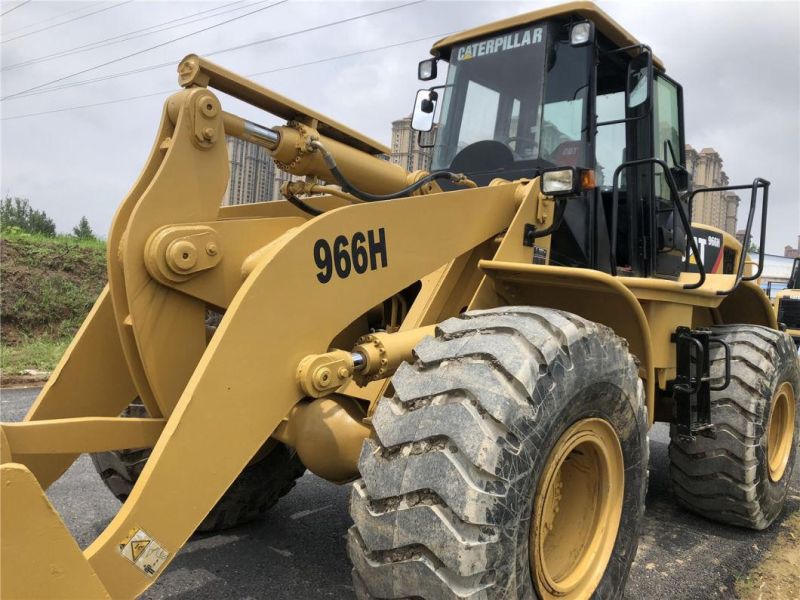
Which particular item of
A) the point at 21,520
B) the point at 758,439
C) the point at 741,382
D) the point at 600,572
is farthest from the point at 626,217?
the point at 21,520

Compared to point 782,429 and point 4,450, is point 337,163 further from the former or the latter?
point 782,429

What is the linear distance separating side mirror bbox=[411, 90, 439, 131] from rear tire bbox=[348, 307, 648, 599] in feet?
7.24

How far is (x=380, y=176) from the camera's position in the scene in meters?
3.09

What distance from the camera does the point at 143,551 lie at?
1.91 m

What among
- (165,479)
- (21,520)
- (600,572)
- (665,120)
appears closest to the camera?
(21,520)

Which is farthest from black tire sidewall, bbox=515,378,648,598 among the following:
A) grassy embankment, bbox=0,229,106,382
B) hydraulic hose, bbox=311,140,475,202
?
grassy embankment, bbox=0,229,106,382

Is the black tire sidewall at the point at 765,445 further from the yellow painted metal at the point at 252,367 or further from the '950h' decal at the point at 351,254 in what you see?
the '950h' decal at the point at 351,254

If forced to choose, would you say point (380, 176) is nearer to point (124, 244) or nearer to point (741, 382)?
point (124, 244)

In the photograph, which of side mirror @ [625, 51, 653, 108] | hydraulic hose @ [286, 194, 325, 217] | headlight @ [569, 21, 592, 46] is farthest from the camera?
side mirror @ [625, 51, 653, 108]

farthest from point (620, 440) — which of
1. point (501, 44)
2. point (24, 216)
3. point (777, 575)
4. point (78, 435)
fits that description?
point (24, 216)

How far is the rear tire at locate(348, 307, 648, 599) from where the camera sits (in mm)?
1939

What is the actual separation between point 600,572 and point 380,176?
6.42ft

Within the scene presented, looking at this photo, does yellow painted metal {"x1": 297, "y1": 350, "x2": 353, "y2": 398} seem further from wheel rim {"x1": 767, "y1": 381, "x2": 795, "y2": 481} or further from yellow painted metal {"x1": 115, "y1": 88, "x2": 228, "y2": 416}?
wheel rim {"x1": 767, "y1": 381, "x2": 795, "y2": 481}

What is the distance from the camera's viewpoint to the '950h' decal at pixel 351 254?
244 centimetres
